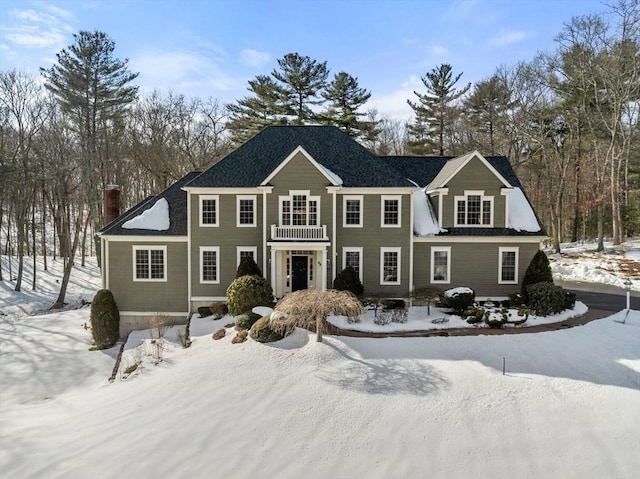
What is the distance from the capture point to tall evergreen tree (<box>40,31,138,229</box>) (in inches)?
1172

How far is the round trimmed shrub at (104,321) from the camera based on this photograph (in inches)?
739

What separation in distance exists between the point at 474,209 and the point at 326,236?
7895 millimetres

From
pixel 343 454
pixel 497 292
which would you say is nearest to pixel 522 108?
pixel 497 292

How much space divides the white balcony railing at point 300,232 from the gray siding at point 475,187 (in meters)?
6.44

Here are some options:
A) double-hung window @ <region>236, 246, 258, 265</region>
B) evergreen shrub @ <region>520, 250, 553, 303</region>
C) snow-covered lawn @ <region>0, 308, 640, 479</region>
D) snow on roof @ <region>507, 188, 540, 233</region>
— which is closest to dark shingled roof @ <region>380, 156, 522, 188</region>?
snow on roof @ <region>507, 188, 540, 233</region>

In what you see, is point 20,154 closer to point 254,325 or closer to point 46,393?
point 46,393

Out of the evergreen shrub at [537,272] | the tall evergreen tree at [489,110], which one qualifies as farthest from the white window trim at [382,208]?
the tall evergreen tree at [489,110]

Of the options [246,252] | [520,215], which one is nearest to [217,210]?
[246,252]

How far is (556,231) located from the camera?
35.2 meters

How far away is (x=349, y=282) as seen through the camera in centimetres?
1880

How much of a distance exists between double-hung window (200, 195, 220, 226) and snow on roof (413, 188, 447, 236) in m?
10.1

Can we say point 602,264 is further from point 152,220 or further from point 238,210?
point 152,220

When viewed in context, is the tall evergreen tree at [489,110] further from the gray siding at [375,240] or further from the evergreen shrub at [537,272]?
the gray siding at [375,240]

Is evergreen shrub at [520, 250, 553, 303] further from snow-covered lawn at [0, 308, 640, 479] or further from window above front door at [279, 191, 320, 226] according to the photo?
window above front door at [279, 191, 320, 226]
